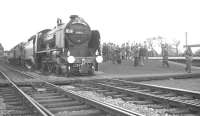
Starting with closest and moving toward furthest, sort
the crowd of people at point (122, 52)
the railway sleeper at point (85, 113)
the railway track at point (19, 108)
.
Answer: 1. the railway sleeper at point (85, 113)
2. the railway track at point (19, 108)
3. the crowd of people at point (122, 52)

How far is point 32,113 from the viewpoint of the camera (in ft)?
19.5

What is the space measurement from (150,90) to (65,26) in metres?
8.47

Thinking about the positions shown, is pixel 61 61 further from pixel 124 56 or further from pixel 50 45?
pixel 124 56

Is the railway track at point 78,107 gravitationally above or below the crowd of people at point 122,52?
below

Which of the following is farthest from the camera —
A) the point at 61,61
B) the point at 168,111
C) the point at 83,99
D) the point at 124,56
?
the point at 124,56

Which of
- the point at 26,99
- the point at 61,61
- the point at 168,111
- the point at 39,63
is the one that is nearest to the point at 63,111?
the point at 26,99

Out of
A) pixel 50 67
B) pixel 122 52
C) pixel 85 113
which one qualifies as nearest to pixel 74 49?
pixel 50 67

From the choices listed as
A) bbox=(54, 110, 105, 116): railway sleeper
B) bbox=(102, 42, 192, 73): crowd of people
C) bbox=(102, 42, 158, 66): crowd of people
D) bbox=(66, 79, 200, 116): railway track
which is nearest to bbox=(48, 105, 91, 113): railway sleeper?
bbox=(54, 110, 105, 116): railway sleeper

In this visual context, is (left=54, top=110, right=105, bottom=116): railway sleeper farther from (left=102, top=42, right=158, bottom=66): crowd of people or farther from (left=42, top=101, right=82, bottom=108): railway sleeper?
(left=102, top=42, right=158, bottom=66): crowd of people

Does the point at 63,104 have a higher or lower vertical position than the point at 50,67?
lower

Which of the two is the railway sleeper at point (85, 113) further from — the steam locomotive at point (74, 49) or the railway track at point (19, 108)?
the steam locomotive at point (74, 49)

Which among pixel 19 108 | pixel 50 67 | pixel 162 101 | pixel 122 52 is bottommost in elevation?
pixel 19 108

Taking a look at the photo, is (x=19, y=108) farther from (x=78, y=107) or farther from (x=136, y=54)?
(x=136, y=54)

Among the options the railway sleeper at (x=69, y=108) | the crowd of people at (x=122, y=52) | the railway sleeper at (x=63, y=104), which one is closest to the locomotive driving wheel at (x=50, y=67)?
the crowd of people at (x=122, y=52)
